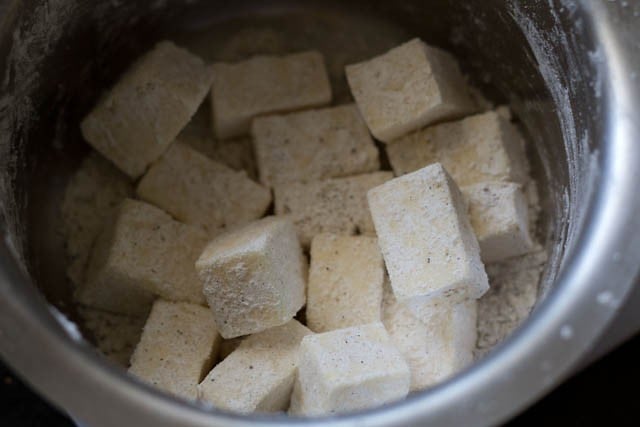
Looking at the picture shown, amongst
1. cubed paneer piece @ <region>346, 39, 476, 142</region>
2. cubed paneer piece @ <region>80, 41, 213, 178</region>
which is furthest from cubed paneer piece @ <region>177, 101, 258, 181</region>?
cubed paneer piece @ <region>346, 39, 476, 142</region>

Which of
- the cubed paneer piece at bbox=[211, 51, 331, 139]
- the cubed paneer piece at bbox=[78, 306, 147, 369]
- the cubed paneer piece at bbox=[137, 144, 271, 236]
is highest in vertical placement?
the cubed paneer piece at bbox=[211, 51, 331, 139]

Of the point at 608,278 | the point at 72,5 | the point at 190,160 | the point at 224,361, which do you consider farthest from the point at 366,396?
the point at 72,5

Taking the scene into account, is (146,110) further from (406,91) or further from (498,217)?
(498,217)

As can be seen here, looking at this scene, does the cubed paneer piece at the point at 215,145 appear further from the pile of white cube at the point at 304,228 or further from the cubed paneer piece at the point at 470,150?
the cubed paneer piece at the point at 470,150

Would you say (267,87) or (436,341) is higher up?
(267,87)

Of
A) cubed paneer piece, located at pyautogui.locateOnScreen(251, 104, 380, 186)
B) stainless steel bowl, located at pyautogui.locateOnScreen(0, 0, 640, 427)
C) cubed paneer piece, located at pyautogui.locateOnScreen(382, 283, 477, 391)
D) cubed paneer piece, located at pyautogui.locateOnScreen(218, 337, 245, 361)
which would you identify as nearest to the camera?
stainless steel bowl, located at pyautogui.locateOnScreen(0, 0, 640, 427)

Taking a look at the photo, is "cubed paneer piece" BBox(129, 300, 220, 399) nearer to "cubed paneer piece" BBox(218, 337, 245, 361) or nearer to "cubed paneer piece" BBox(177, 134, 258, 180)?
"cubed paneer piece" BBox(218, 337, 245, 361)

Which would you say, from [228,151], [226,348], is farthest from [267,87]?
[226,348]
